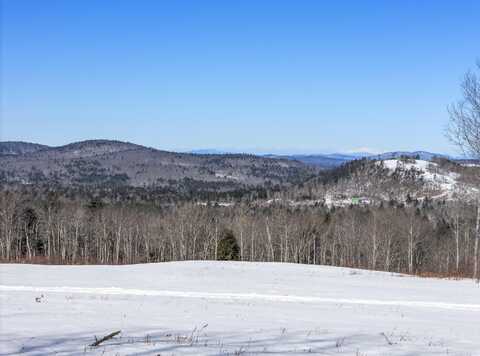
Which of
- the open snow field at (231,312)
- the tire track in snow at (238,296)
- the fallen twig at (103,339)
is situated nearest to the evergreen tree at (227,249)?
the open snow field at (231,312)

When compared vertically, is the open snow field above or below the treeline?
above

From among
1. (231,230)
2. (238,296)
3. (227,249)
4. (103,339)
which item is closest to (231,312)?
(238,296)

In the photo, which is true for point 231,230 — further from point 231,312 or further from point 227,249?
point 231,312

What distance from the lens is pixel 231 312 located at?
14.7 meters

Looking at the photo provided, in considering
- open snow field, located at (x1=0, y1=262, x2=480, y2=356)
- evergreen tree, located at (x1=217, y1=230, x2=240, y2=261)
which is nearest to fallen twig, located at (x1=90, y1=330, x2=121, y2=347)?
open snow field, located at (x1=0, y1=262, x2=480, y2=356)

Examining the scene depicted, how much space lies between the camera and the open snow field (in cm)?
976

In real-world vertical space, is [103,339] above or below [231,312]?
above

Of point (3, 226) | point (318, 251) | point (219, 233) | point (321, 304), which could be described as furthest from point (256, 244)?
point (321, 304)

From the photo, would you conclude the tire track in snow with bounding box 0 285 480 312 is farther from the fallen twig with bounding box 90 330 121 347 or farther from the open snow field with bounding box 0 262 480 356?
the fallen twig with bounding box 90 330 121 347

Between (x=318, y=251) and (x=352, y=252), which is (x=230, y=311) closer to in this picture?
(x=352, y=252)

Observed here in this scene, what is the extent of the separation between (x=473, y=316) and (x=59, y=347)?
38.6 ft

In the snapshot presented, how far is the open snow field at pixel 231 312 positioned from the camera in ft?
32.0

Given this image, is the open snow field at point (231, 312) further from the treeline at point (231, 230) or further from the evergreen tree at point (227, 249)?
the treeline at point (231, 230)

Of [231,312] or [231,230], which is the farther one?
[231,230]
